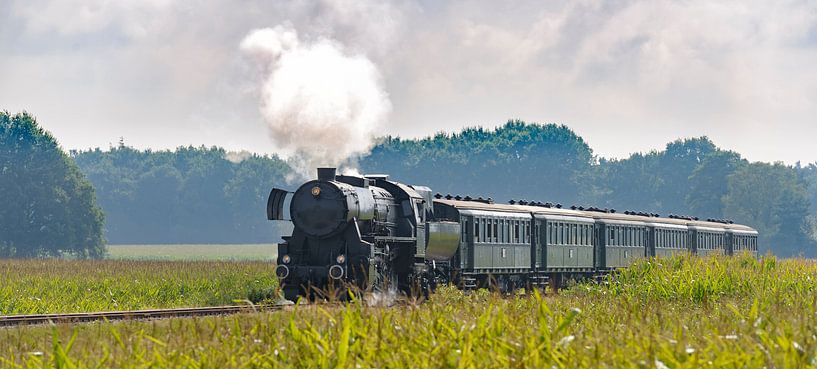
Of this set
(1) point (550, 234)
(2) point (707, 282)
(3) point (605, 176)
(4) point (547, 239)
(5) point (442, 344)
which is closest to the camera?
(5) point (442, 344)

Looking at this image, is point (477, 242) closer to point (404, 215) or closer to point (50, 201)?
point (404, 215)

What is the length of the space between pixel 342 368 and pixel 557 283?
28.4 m

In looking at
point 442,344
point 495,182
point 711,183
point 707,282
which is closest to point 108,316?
point 707,282

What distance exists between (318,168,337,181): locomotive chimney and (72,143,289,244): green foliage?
13187cm

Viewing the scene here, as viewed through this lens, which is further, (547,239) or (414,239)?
(547,239)

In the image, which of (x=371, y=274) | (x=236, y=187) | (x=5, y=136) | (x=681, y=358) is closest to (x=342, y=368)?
(x=681, y=358)

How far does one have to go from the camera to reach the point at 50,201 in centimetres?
8381

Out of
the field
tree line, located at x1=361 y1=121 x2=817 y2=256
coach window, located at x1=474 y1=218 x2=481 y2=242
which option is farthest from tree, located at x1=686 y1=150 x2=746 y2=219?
the field

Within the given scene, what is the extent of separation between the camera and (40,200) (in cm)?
8394

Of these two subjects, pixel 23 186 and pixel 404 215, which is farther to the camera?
pixel 23 186

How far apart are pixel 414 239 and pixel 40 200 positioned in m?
62.7

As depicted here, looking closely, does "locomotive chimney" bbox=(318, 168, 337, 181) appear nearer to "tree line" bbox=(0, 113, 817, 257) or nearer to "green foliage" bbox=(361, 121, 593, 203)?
"tree line" bbox=(0, 113, 817, 257)

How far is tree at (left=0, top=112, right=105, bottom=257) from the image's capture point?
3243 inches

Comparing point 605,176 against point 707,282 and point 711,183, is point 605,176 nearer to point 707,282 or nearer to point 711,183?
point 711,183
